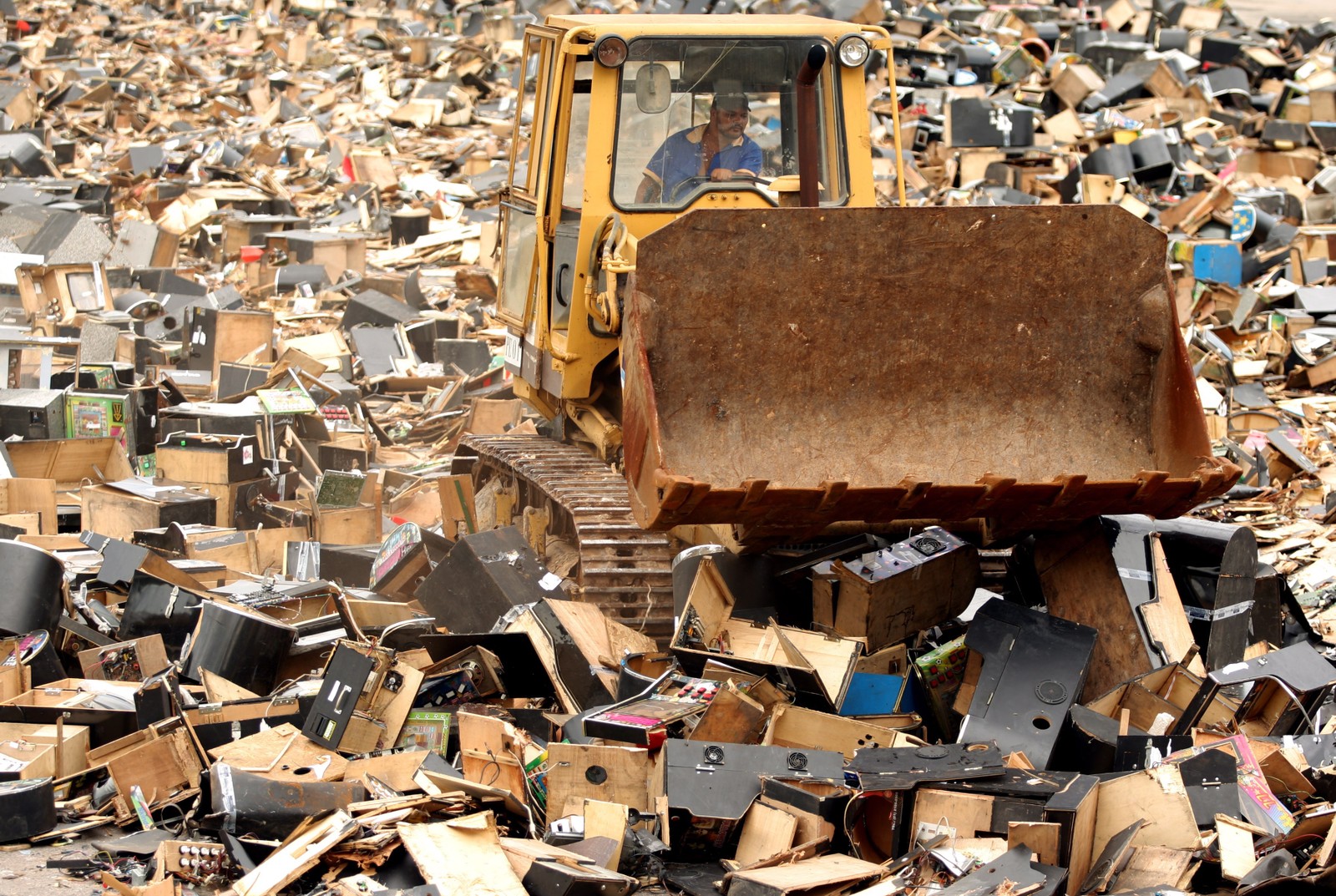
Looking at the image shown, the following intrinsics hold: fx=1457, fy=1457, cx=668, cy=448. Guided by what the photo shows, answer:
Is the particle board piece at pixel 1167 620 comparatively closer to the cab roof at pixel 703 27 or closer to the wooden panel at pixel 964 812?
the wooden panel at pixel 964 812

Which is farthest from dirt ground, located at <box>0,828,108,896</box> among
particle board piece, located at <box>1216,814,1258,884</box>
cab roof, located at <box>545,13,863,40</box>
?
cab roof, located at <box>545,13,863,40</box>

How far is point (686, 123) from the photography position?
6.63 meters

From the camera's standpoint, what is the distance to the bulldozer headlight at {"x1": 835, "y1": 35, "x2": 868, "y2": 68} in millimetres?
6840

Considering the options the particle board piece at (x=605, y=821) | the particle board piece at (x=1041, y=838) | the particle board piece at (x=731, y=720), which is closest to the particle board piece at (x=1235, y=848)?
the particle board piece at (x=1041, y=838)

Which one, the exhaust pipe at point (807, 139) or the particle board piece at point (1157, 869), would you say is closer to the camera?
the particle board piece at point (1157, 869)

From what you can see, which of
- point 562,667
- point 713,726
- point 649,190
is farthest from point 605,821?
point 649,190

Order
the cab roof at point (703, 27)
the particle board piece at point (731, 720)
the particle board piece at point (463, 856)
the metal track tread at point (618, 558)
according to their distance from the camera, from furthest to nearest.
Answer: the cab roof at point (703, 27)
the metal track tread at point (618, 558)
the particle board piece at point (731, 720)
the particle board piece at point (463, 856)

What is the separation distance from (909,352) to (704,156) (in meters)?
1.70

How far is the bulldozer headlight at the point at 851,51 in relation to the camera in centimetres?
684

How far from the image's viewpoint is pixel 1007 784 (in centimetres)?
431

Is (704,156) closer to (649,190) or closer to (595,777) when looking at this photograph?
(649,190)

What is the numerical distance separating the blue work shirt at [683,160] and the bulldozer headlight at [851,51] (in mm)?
692

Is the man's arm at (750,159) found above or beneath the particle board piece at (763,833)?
above

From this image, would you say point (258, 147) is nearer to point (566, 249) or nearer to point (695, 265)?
point (566, 249)
